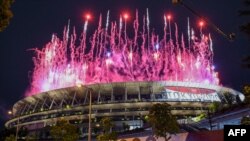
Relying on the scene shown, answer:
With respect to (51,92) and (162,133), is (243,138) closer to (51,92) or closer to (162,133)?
(162,133)

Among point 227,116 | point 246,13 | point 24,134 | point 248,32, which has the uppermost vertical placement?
point 246,13

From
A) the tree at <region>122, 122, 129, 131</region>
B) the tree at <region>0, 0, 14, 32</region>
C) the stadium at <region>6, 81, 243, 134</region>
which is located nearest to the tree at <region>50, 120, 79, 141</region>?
the tree at <region>0, 0, 14, 32</region>

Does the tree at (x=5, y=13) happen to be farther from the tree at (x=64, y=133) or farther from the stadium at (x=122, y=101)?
the stadium at (x=122, y=101)

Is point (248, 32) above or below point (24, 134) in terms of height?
above

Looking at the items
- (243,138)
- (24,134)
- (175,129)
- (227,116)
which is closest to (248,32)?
(243,138)

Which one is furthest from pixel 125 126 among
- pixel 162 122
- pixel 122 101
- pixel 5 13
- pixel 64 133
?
pixel 5 13

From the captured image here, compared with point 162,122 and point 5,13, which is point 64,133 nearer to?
point 162,122
